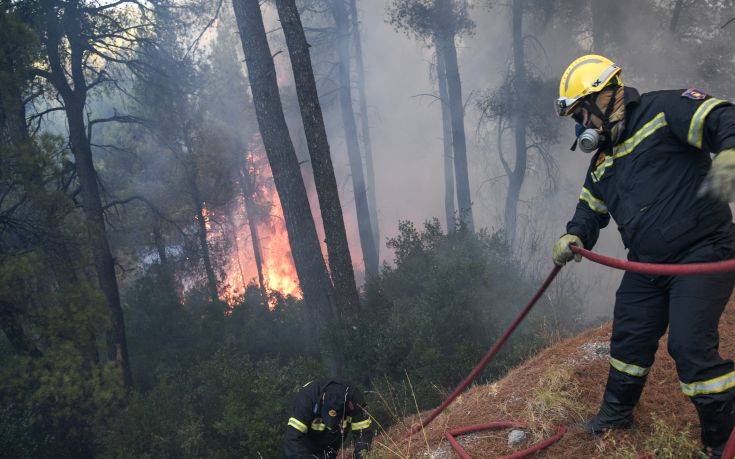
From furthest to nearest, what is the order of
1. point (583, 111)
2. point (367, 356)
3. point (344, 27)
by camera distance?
1. point (344, 27)
2. point (367, 356)
3. point (583, 111)

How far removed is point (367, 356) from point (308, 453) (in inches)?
142

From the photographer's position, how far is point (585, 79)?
291 cm

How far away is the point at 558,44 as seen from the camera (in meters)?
18.1

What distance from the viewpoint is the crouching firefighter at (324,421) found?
4.35 meters

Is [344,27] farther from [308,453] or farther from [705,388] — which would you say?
[705,388]

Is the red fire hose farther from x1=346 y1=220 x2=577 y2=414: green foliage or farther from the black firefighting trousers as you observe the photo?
x1=346 y1=220 x2=577 y2=414: green foliage

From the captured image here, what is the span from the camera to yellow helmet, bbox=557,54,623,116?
2.86 metres

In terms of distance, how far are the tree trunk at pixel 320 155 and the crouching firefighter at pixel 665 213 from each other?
5.54 meters

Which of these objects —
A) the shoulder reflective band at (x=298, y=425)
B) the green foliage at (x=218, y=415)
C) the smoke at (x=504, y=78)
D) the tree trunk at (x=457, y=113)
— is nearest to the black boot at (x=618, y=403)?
the shoulder reflective band at (x=298, y=425)

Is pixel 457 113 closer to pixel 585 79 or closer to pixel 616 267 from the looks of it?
pixel 585 79

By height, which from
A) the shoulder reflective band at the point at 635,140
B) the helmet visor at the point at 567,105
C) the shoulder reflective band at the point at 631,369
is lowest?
the shoulder reflective band at the point at 631,369

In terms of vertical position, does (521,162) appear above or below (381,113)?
below

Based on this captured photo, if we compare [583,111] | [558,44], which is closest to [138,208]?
[558,44]

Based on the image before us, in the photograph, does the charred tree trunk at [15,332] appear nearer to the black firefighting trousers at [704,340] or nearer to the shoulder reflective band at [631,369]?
the shoulder reflective band at [631,369]
